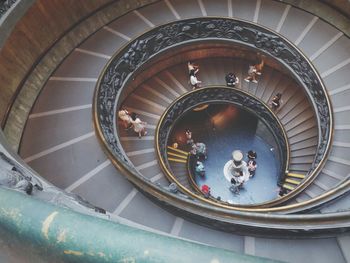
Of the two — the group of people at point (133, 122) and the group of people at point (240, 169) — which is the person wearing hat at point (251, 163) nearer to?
the group of people at point (240, 169)

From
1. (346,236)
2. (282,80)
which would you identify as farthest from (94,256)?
(282,80)

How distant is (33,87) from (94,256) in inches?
335

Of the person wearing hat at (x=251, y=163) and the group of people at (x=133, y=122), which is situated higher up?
the person wearing hat at (x=251, y=163)

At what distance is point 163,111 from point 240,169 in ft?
11.8

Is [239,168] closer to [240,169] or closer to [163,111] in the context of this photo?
[240,169]

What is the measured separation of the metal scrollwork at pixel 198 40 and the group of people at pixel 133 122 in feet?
2.83

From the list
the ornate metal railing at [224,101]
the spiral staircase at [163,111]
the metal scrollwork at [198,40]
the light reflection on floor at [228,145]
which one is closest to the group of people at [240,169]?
the light reflection on floor at [228,145]

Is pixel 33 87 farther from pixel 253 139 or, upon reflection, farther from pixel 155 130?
pixel 253 139

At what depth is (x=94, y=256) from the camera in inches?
45.7

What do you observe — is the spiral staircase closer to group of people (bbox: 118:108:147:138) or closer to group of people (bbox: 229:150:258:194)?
group of people (bbox: 118:108:147:138)

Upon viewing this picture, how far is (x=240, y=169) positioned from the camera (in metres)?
12.7

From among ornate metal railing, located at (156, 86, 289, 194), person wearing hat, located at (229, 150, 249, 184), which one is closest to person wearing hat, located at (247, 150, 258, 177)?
person wearing hat, located at (229, 150, 249, 184)

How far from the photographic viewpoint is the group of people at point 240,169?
12.4 m

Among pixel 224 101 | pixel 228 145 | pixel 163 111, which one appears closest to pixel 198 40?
pixel 163 111
